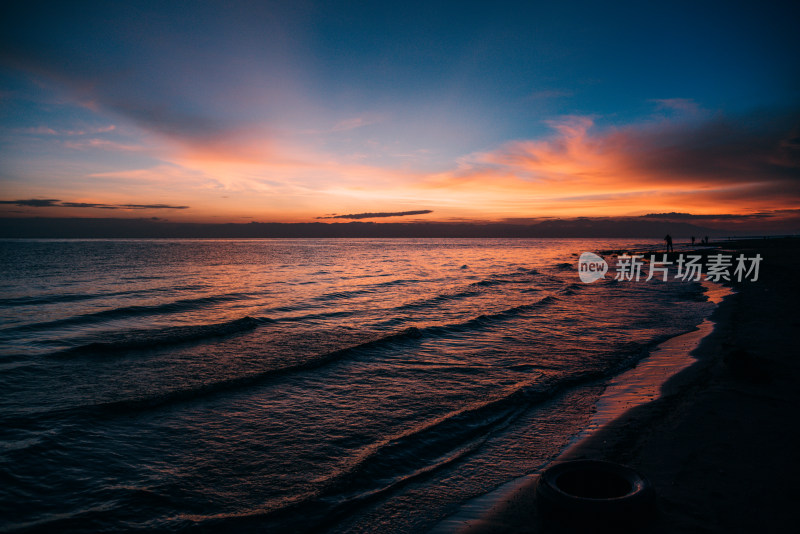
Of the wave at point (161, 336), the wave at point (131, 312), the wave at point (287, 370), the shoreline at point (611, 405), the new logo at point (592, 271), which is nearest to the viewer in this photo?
the shoreline at point (611, 405)

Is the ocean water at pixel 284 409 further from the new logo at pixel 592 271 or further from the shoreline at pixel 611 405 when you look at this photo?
the new logo at pixel 592 271

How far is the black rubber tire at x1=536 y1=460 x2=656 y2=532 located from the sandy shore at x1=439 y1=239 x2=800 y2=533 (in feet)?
0.56

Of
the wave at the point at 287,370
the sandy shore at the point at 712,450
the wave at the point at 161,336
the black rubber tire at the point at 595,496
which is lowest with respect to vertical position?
the wave at the point at 161,336

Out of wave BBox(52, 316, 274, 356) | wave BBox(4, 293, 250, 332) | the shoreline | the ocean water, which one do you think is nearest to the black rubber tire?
the shoreline

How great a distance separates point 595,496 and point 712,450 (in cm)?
270

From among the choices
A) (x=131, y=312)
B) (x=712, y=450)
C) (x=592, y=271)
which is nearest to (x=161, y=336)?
(x=131, y=312)

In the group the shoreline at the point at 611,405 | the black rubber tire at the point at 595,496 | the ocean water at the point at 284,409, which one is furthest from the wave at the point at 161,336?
the black rubber tire at the point at 595,496

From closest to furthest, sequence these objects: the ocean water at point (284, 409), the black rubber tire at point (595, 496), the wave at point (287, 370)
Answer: the black rubber tire at point (595, 496) → the ocean water at point (284, 409) → the wave at point (287, 370)

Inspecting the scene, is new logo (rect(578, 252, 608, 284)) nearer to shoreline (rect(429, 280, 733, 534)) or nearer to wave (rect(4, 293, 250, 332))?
Answer: shoreline (rect(429, 280, 733, 534))

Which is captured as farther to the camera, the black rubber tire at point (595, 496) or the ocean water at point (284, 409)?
the ocean water at point (284, 409)

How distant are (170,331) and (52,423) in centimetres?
918

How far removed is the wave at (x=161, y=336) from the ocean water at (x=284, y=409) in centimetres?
13

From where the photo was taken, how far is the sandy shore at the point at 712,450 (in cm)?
465

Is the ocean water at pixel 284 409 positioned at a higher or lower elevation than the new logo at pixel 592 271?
lower
